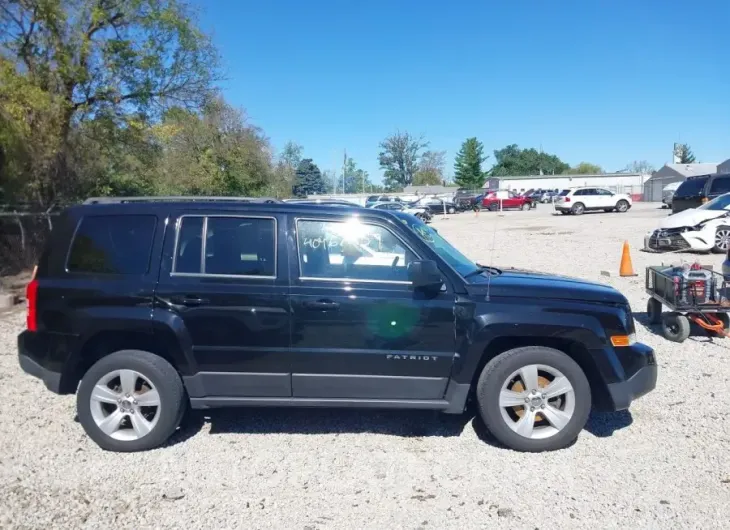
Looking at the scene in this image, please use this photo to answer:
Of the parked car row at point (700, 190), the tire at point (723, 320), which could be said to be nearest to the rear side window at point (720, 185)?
the parked car row at point (700, 190)

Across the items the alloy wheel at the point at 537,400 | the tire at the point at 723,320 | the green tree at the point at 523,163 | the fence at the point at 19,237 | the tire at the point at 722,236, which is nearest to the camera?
the alloy wheel at the point at 537,400

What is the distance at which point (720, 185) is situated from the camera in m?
19.5

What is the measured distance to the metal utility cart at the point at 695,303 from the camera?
702 centimetres

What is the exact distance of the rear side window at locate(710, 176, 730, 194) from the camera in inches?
759

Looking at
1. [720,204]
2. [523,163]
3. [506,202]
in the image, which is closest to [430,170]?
[523,163]

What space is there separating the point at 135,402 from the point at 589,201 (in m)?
36.1

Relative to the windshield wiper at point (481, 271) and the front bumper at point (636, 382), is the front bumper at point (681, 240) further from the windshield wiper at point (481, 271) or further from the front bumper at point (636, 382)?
the front bumper at point (636, 382)

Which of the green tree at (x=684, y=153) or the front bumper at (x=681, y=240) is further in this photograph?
the green tree at (x=684, y=153)

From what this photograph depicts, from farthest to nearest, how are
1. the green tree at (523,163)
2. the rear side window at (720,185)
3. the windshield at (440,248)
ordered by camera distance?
the green tree at (523,163) → the rear side window at (720,185) → the windshield at (440,248)

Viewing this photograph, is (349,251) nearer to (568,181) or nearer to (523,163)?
(568,181)

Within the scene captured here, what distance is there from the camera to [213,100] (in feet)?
58.2

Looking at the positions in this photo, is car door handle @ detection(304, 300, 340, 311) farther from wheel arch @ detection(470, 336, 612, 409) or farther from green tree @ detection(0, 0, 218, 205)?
green tree @ detection(0, 0, 218, 205)

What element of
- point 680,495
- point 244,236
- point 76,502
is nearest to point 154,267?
point 244,236

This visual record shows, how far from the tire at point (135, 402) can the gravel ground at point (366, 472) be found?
13cm
